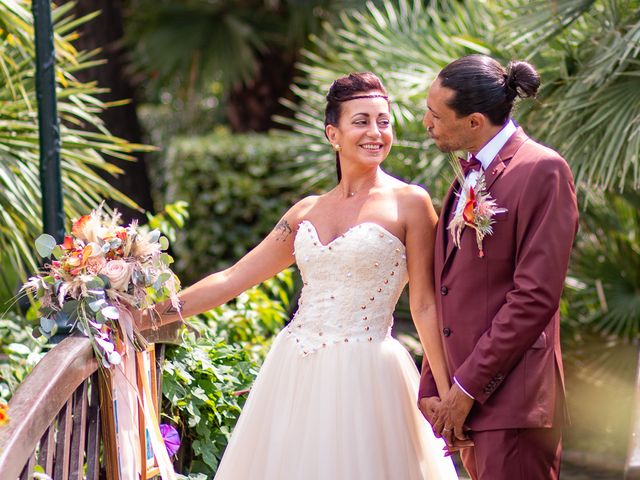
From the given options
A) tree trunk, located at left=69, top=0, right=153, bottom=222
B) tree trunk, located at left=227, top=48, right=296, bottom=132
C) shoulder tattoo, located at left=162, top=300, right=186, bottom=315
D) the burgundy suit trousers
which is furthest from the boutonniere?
tree trunk, located at left=227, top=48, right=296, bottom=132

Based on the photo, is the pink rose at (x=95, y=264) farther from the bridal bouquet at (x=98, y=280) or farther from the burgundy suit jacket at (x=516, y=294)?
the burgundy suit jacket at (x=516, y=294)

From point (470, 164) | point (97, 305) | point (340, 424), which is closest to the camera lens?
point (470, 164)

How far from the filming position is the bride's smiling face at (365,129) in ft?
11.4

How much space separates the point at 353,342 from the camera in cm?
342

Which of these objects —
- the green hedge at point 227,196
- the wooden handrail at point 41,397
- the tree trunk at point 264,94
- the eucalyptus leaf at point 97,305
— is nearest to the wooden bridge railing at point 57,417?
the wooden handrail at point 41,397

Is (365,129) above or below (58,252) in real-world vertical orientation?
above

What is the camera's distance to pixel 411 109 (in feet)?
20.5

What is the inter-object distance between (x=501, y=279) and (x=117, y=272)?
124 centimetres

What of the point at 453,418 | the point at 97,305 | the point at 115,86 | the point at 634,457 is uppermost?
the point at 115,86

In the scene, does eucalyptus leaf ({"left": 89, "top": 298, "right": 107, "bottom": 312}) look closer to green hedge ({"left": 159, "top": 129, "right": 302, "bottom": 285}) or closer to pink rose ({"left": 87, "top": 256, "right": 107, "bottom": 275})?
pink rose ({"left": 87, "top": 256, "right": 107, "bottom": 275})

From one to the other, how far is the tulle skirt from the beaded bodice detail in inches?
2.2

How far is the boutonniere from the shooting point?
2911 millimetres

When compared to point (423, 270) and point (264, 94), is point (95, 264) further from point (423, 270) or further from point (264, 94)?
point (264, 94)

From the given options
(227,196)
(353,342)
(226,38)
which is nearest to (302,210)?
(353,342)
